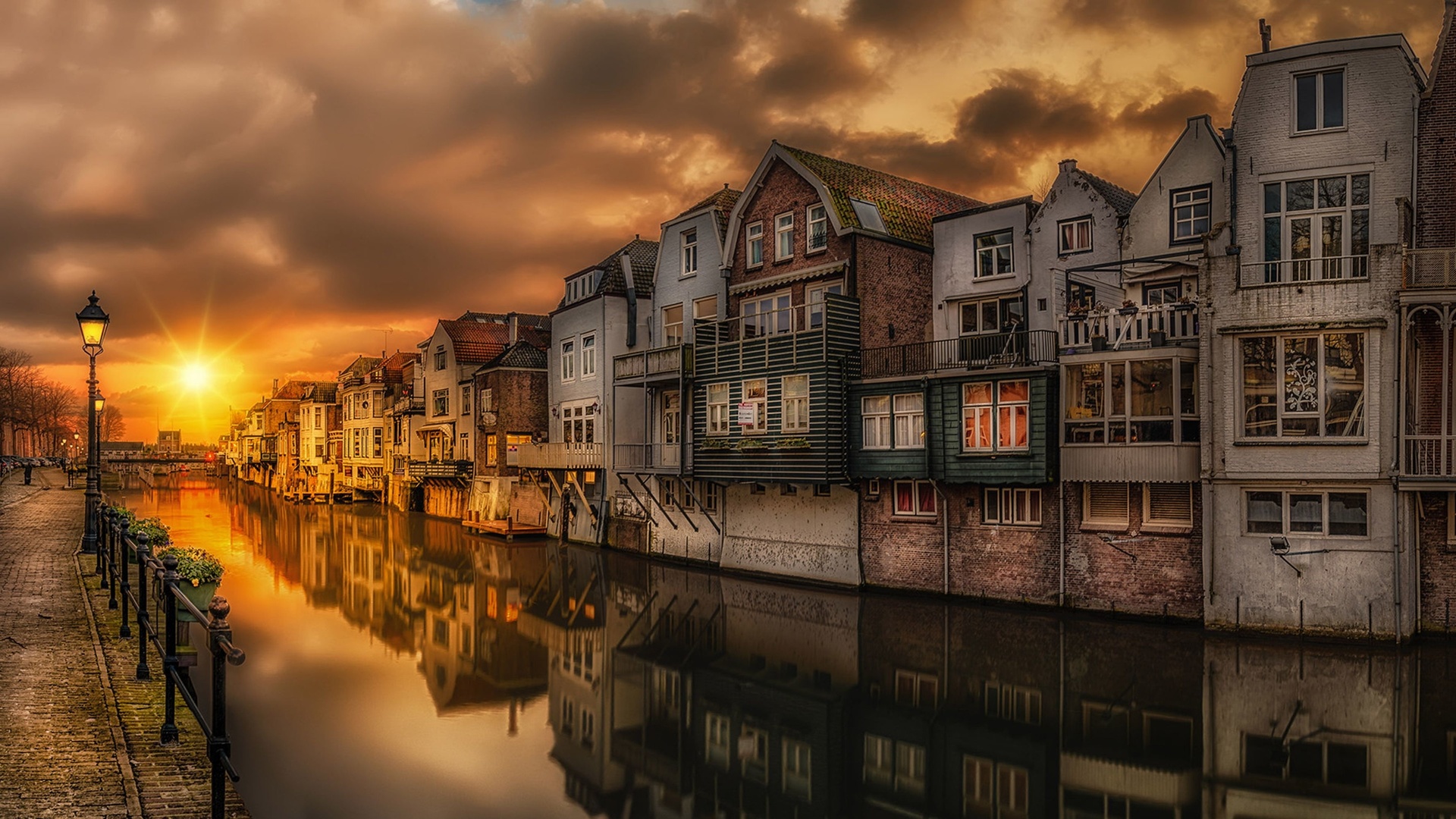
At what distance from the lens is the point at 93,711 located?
11.4 metres

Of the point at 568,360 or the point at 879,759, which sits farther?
the point at 568,360

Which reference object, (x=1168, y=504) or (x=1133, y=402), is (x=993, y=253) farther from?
(x=1168, y=504)

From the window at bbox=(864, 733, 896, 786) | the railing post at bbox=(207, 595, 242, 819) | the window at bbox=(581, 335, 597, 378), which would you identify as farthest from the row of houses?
the railing post at bbox=(207, 595, 242, 819)

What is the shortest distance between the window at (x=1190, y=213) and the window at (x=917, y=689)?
13.8 metres

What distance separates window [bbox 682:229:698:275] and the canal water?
49.2 ft

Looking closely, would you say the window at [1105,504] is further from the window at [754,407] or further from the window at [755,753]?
the window at [755,753]

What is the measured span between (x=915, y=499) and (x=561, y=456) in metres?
20.2

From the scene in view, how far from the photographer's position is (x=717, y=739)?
51.5 ft

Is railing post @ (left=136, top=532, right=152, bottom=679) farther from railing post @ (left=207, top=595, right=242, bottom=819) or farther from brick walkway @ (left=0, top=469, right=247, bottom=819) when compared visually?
railing post @ (left=207, top=595, right=242, bottom=819)

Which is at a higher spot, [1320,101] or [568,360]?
[1320,101]

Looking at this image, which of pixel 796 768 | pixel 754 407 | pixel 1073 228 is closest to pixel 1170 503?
pixel 1073 228

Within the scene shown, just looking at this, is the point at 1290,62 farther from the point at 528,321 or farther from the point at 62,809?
the point at 528,321

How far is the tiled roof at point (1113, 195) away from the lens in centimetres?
2612

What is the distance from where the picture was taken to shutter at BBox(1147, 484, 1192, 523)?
23.2 m
